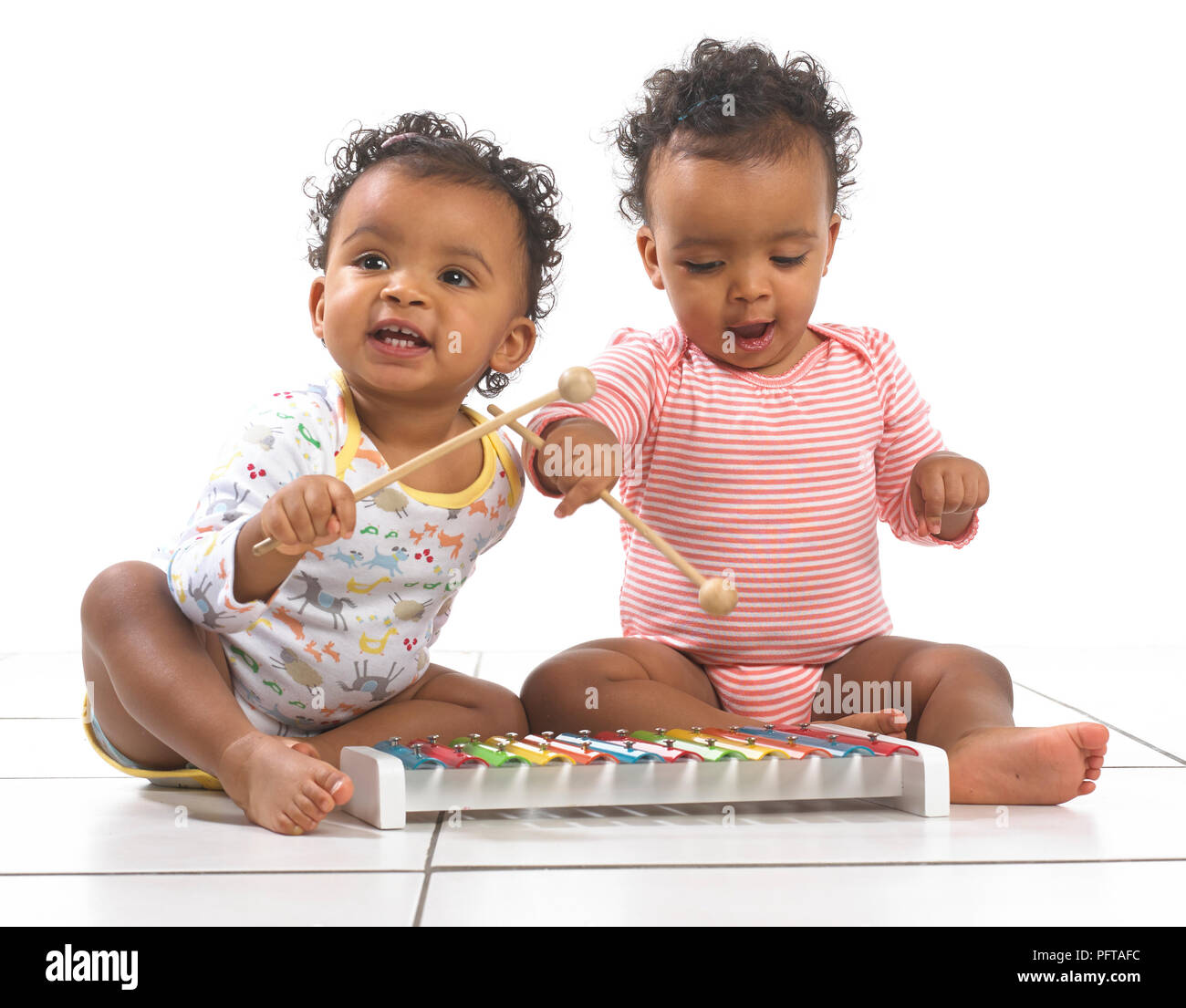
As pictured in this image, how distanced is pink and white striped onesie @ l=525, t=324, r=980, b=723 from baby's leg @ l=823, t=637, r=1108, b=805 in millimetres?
54

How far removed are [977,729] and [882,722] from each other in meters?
0.09

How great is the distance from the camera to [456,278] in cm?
115

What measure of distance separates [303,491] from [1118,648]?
158 cm

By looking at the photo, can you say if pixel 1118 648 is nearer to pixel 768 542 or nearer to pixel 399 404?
pixel 768 542

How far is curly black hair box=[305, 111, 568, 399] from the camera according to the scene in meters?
1.18

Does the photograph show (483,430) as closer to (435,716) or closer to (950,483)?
(435,716)

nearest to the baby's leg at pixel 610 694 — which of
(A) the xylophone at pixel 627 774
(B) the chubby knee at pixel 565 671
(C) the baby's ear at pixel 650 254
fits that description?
(B) the chubby knee at pixel 565 671

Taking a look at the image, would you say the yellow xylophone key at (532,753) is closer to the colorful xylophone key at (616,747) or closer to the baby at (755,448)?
the colorful xylophone key at (616,747)

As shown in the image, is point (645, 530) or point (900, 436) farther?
point (900, 436)

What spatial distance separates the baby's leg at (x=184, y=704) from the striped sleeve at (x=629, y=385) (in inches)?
13.0

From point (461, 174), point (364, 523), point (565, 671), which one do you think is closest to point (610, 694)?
point (565, 671)

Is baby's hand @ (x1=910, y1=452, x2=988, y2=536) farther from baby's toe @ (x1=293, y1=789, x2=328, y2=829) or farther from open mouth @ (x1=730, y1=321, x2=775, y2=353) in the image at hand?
baby's toe @ (x1=293, y1=789, x2=328, y2=829)

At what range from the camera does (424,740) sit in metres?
1.05

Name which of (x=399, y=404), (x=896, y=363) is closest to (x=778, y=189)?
(x=896, y=363)
